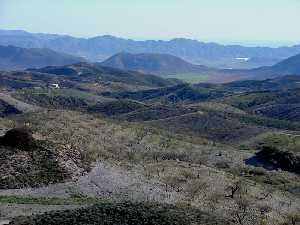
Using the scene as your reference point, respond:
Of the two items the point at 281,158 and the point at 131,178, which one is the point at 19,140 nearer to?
the point at 131,178

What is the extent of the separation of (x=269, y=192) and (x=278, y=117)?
349ft

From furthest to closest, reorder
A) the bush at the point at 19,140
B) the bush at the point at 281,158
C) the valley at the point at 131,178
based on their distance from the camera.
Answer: the bush at the point at 281,158, the bush at the point at 19,140, the valley at the point at 131,178

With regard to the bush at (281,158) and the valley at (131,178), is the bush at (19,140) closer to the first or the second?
the valley at (131,178)

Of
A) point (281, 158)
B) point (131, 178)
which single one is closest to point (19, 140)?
point (131, 178)

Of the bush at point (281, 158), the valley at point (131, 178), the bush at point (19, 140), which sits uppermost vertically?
the bush at point (19, 140)

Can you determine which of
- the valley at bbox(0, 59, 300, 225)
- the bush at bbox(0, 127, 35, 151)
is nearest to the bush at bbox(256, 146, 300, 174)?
the valley at bbox(0, 59, 300, 225)

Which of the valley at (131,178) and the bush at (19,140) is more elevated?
the bush at (19,140)

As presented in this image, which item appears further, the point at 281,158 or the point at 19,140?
the point at 281,158

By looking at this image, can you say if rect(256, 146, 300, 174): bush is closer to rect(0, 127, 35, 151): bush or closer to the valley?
the valley

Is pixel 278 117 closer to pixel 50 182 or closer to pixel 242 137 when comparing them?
pixel 242 137

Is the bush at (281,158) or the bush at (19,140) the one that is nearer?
the bush at (19,140)

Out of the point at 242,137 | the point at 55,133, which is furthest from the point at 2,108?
the point at 55,133

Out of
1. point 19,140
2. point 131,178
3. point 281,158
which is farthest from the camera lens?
point 281,158

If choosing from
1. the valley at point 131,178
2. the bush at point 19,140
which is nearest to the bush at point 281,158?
the valley at point 131,178
